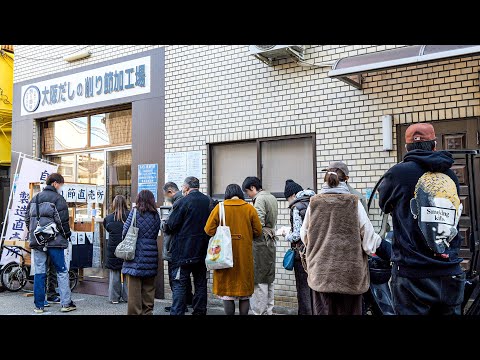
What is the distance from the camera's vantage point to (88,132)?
31.8ft

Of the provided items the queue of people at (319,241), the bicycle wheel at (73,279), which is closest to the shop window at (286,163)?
the queue of people at (319,241)

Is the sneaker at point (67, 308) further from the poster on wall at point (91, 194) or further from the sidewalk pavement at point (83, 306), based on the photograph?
the poster on wall at point (91, 194)

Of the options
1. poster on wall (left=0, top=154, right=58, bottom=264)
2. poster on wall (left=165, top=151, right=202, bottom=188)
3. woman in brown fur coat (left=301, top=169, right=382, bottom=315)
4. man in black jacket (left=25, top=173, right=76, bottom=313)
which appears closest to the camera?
woman in brown fur coat (left=301, top=169, right=382, bottom=315)

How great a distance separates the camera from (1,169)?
39.9ft

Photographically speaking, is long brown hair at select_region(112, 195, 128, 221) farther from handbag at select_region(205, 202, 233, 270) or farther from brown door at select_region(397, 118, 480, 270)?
brown door at select_region(397, 118, 480, 270)

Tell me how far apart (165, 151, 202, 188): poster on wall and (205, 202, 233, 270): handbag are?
8.34ft

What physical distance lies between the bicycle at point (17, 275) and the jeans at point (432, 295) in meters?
7.06

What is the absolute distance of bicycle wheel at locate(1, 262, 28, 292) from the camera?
877 centimetres

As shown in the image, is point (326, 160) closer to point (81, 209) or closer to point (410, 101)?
point (410, 101)

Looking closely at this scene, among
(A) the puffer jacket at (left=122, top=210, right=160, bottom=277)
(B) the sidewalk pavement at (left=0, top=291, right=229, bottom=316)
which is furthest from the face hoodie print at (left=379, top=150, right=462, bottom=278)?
(B) the sidewalk pavement at (left=0, top=291, right=229, bottom=316)

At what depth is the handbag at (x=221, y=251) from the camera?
17.6ft

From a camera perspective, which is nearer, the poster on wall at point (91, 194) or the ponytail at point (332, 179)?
the ponytail at point (332, 179)
